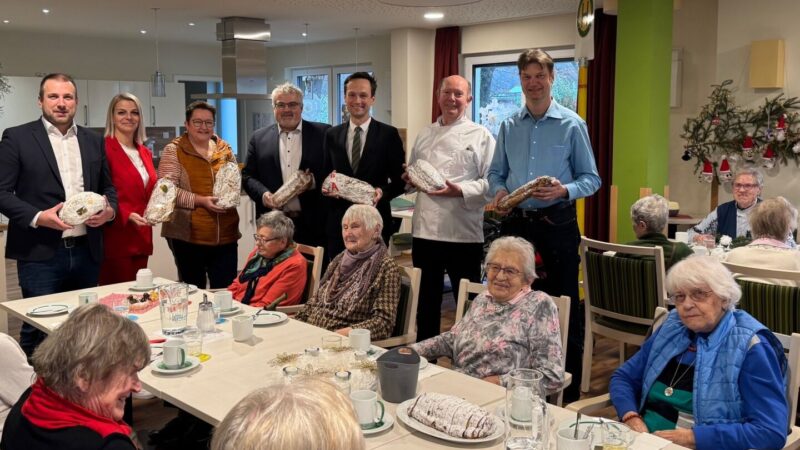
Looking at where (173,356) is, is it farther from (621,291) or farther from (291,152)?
(621,291)

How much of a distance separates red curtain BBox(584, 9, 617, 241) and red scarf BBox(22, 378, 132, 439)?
6.74m

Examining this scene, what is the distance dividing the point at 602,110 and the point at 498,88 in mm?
1723

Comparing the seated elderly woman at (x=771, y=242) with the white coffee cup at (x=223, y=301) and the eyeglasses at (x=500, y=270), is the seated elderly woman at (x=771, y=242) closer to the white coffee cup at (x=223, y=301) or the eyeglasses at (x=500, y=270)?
the eyeglasses at (x=500, y=270)

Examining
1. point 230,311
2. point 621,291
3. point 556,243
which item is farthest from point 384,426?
point 621,291

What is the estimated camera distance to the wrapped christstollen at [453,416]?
5.90ft

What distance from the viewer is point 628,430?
1.82 m

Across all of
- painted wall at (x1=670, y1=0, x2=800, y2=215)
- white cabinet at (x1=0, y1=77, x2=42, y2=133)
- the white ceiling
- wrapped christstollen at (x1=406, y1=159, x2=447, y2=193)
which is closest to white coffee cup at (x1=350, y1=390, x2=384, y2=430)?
wrapped christstollen at (x1=406, y1=159, x2=447, y2=193)

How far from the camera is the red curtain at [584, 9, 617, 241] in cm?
758

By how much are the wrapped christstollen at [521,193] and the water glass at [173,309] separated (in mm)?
1542

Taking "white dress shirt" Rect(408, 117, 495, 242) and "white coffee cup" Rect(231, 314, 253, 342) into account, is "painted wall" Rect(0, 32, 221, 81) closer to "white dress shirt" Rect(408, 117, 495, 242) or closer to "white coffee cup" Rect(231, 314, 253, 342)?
"white dress shirt" Rect(408, 117, 495, 242)

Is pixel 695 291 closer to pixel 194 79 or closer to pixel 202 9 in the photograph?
pixel 202 9

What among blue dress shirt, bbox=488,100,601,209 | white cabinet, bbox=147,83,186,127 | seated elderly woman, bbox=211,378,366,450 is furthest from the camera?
white cabinet, bbox=147,83,186,127

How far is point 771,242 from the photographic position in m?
3.53

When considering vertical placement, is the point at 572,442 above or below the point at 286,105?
below
